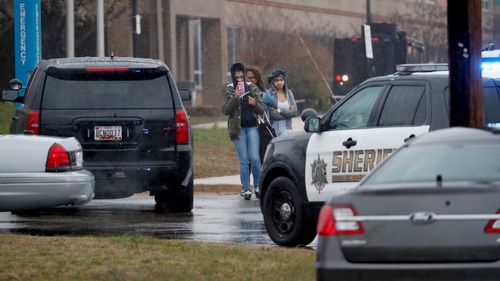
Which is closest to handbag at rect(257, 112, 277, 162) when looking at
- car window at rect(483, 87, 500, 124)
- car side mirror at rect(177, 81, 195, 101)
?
car side mirror at rect(177, 81, 195, 101)

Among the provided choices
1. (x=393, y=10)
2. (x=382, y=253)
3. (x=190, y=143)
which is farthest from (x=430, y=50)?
(x=382, y=253)

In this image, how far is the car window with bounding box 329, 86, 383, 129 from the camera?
13.0 m

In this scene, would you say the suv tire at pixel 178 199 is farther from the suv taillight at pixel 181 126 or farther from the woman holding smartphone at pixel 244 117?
the woman holding smartphone at pixel 244 117

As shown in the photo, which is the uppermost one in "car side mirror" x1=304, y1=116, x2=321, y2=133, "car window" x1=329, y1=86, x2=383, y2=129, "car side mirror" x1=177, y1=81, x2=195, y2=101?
"car side mirror" x1=177, y1=81, x2=195, y2=101

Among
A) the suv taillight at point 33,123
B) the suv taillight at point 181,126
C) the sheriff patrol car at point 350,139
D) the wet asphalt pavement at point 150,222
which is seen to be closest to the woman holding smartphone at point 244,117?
the wet asphalt pavement at point 150,222

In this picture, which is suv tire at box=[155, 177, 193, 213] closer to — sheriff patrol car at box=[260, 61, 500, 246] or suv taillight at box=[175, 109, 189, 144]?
suv taillight at box=[175, 109, 189, 144]

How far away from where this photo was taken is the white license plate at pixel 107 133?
51.8 ft

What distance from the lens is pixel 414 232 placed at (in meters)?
8.30

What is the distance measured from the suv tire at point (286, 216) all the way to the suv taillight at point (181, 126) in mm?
2716

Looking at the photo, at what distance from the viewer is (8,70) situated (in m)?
47.2

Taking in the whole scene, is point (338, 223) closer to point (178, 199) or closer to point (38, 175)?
point (38, 175)

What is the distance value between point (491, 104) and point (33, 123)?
560 centimetres

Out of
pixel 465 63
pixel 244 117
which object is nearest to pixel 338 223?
pixel 465 63

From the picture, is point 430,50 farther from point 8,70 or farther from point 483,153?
point 483,153
